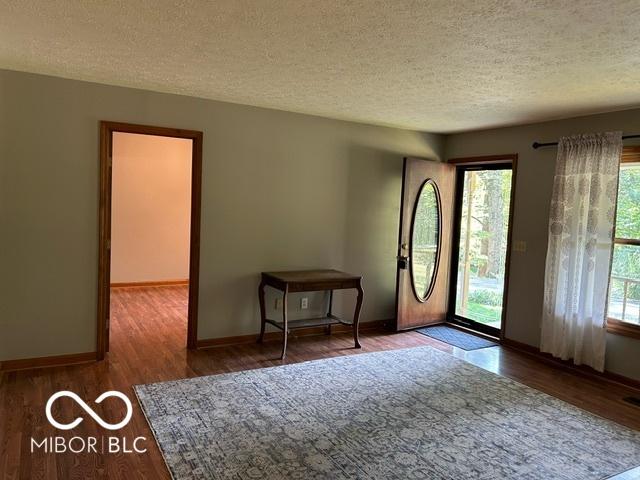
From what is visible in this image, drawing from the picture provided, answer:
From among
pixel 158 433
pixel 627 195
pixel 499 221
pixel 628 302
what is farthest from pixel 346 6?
pixel 499 221

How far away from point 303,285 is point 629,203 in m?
2.90

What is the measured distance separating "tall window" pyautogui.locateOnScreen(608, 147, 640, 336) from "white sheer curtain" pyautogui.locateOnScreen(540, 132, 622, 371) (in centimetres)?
13

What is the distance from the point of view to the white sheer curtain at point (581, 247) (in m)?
3.99

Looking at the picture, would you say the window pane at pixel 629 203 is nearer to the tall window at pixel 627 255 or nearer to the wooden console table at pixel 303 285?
the tall window at pixel 627 255

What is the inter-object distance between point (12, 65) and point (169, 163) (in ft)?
13.1

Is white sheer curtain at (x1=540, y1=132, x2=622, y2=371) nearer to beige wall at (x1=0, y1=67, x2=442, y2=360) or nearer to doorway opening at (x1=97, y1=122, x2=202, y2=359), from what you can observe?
beige wall at (x1=0, y1=67, x2=442, y2=360)

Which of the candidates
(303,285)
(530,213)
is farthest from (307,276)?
(530,213)

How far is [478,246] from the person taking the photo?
582cm

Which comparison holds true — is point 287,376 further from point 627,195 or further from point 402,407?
point 627,195

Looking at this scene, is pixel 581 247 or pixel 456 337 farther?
pixel 456 337

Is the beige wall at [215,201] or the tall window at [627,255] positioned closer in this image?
the beige wall at [215,201]

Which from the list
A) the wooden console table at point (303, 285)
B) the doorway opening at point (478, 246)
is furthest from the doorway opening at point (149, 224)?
the doorway opening at point (478, 246)

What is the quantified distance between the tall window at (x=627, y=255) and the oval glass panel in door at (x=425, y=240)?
1921mm

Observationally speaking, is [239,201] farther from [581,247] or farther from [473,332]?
[581,247]
